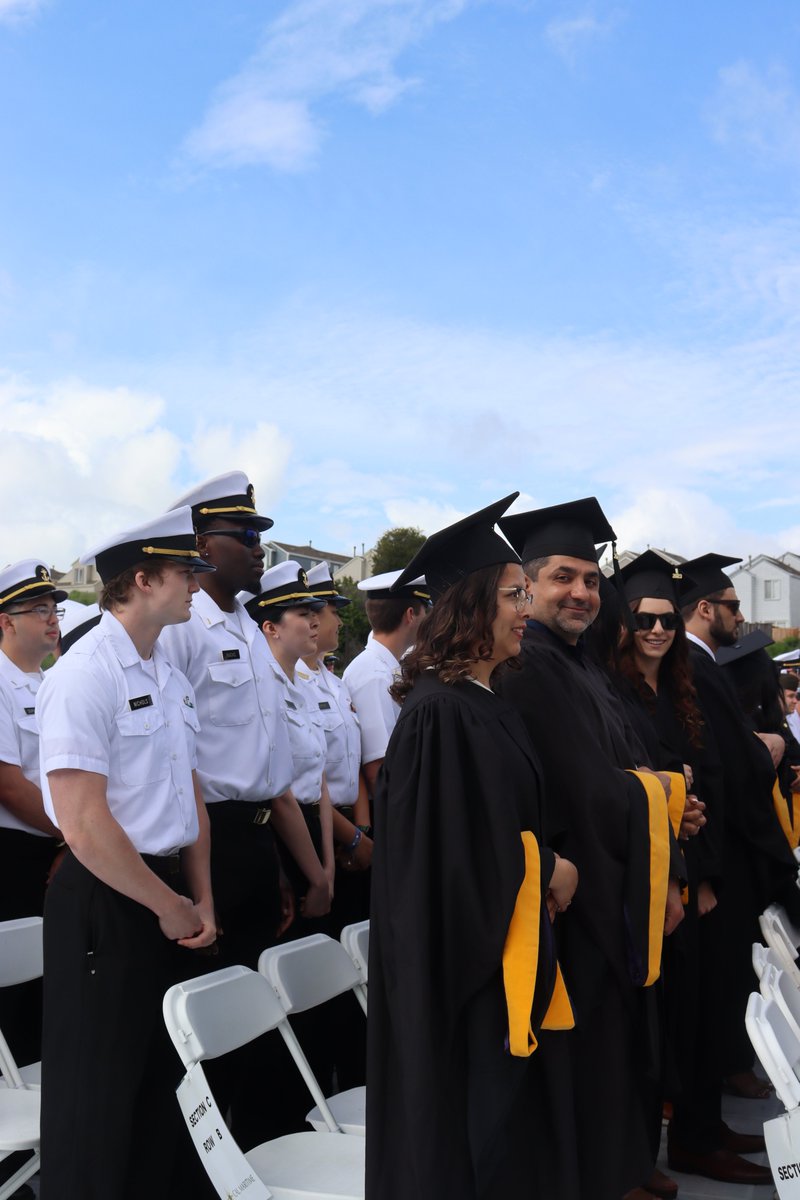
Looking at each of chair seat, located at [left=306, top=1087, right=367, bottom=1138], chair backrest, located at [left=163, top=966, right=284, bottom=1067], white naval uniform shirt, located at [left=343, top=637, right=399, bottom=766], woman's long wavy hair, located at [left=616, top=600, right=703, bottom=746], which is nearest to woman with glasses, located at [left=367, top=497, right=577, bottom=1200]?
chair backrest, located at [left=163, top=966, right=284, bottom=1067]

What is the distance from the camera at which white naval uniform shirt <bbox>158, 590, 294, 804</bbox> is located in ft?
12.4

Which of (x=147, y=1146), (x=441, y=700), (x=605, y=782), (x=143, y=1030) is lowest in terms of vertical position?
(x=147, y=1146)

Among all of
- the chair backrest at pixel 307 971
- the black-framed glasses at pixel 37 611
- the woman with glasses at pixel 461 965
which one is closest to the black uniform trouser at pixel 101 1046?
the chair backrest at pixel 307 971

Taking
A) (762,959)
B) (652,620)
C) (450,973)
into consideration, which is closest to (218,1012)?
(450,973)

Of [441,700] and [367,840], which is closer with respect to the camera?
[441,700]

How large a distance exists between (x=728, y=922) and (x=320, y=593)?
2.58 meters

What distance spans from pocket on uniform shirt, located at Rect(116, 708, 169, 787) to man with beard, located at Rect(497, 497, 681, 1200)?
1.02 metres

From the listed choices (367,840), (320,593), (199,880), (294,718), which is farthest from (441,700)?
(320,593)

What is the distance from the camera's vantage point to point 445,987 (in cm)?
264

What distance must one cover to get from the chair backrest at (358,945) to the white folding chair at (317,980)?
0.03 metres

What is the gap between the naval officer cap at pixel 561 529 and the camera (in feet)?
12.3

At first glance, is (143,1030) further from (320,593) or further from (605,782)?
(320,593)

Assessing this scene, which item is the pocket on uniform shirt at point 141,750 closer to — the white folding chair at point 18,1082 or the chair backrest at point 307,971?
the chair backrest at point 307,971

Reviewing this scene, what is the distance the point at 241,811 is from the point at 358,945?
1.95 ft
